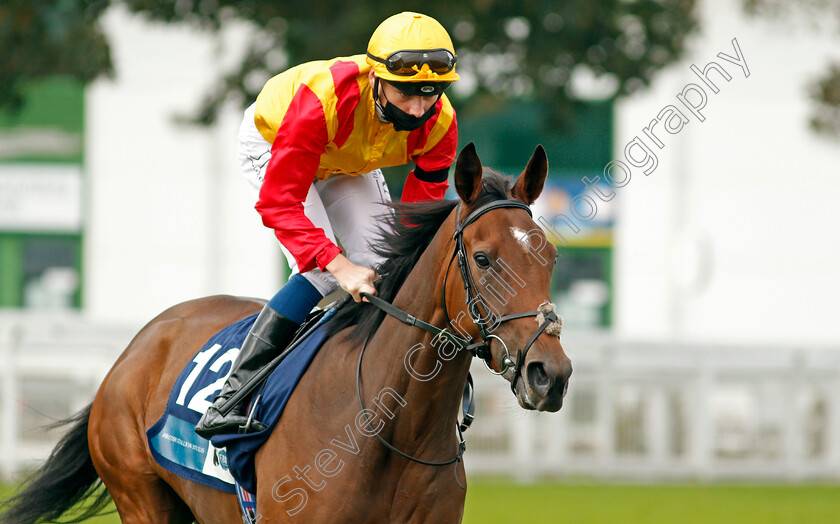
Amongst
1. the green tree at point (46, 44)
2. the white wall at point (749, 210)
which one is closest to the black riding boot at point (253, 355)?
the green tree at point (46, 44)

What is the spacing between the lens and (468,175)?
10.1 feet

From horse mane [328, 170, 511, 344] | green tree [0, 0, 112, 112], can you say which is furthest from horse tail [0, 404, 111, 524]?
green tree [0, 0, 112, 112]

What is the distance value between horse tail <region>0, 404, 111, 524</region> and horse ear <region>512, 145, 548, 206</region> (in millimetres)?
2461

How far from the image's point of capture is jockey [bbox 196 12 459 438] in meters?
3.32

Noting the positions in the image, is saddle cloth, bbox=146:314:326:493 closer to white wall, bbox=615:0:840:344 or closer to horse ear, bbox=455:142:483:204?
horse ear, bbox=455:142:483:204

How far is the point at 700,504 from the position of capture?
8.43 m

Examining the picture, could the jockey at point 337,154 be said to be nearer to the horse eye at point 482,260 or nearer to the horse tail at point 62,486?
the horse eye at point 482,260

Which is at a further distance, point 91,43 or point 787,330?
point 787,330

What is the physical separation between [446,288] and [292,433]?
701mm

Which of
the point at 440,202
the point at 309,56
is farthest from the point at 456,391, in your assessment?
the point at 309,56

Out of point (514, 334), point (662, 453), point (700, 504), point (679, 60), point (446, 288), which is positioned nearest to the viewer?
point (514, 334)

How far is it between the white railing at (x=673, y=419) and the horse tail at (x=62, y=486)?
487cm

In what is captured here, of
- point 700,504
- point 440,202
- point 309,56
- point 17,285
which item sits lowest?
point 700,504

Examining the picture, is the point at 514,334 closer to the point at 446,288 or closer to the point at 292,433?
the point at 446,288
